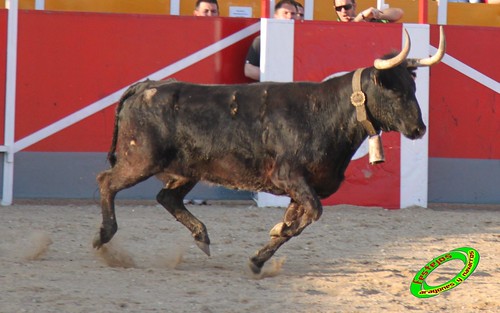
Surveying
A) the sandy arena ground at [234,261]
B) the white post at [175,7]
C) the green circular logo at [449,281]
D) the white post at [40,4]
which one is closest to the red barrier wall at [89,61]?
the sandy arena ground at [234,261]

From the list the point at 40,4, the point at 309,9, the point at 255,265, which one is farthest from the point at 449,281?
the point at 40,4

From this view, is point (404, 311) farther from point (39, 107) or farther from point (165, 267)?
point (39, 107)

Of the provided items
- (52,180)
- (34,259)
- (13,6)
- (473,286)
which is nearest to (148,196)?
(52,180)

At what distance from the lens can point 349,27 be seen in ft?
32.3

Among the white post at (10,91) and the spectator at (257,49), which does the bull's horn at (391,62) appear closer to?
the spectator at (257,49)

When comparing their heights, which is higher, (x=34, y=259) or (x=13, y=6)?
(x=13, y=6)

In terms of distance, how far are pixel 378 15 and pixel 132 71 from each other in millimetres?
2231

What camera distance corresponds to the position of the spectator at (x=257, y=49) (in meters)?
9.73

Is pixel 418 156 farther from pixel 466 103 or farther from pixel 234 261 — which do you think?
pixel 234 261

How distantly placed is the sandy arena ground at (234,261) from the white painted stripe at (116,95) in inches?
21.4

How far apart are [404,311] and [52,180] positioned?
15.0 feet

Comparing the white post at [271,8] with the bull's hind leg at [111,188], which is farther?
the white post at [271,8]

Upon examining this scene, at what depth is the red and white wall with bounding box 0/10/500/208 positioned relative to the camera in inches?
378

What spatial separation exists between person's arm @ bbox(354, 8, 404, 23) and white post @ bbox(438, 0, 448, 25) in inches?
83.3
